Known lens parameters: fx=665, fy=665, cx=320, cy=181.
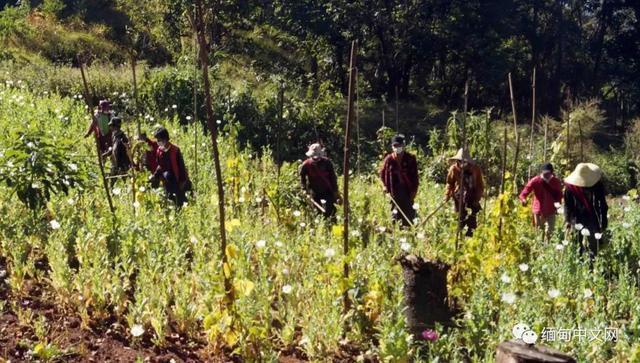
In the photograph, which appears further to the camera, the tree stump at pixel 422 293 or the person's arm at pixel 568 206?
the person's arm at pixel 568 206

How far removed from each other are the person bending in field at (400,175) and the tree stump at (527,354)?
3.85 m

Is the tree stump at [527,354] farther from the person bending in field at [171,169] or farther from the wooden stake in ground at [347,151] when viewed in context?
the person bending in field at [171,169]

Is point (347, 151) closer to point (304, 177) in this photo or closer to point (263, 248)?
point (263, 248)

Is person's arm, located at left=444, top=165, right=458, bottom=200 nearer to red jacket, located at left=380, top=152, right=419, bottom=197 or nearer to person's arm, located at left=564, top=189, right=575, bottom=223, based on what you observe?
red jacket, located at left=380, top=152, right=419, bottom=197

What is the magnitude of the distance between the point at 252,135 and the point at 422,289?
9304 millimetres

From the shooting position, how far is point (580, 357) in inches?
148

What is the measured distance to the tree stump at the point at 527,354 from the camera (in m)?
2.98

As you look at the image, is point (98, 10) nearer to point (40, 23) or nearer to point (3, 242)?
point (40, 23)

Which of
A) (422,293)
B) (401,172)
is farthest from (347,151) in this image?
(401,172)

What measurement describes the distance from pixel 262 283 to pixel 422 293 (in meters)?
1.09

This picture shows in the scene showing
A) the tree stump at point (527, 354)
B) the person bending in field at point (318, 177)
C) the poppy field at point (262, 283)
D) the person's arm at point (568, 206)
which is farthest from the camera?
the person bending in field at point (318, 177)

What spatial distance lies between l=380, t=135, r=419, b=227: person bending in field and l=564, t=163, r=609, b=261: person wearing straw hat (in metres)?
1.60

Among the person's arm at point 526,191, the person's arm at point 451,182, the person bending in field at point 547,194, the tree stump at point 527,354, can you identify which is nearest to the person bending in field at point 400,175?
the person's arm at point 451,182

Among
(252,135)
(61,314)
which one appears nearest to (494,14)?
(252,135)
